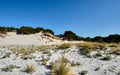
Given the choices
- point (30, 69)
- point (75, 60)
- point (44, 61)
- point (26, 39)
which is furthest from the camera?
point (26, 39)

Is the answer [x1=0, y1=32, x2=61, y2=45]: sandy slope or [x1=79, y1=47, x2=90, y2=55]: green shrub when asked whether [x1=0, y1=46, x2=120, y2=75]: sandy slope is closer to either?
[x1=79, y1=47, x2=90, y2=55]: green shrub

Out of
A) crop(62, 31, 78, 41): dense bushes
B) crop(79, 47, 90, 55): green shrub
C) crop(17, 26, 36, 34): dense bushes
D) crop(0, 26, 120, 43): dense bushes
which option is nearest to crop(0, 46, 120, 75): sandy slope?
crop(79, 47, 90, 55): green shrub

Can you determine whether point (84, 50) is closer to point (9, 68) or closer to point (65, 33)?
point (9, 68)

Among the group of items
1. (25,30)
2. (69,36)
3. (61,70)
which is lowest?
(61,70)

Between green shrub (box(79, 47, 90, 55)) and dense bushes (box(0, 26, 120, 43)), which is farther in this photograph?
dense bushes (box(0, 26, 120, 43))

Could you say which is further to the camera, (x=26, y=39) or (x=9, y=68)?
(x=26, y=39)

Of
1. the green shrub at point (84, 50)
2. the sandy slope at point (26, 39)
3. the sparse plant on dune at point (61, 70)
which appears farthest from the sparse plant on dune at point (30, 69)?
the sandy slope at point (26, 39)

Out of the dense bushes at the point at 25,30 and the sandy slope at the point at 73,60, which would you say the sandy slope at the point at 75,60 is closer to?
the sandy slope at the point at 73,60

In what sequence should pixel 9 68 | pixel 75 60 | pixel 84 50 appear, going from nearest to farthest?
pixel 9 68
pixel 75 60
pixel 84 50

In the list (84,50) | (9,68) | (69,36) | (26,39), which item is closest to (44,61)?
(9,68)

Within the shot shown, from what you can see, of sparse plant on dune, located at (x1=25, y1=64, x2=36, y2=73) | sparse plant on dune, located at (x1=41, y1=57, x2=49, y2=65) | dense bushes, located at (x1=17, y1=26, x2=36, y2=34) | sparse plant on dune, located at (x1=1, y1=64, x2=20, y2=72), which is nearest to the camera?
sparse plant on dune, located at (x1=25, y1=64, x2=36, y2=73)

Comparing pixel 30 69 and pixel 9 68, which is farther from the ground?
pixel 9 68

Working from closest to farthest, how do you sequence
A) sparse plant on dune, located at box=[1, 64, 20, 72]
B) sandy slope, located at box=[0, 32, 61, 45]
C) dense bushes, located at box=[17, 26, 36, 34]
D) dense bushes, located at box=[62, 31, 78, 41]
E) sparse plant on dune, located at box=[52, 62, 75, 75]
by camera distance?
sparse plant on dune, located at box=[52, 62, 75, 75] < sparse plant on dune, located at box=[1, 64, 20, 72] < sandy slope, located at box=[0, 32, 61, 45] < dense bushes, located at box=[17, 26, 36, 34] < dense bushes, located at box=[62, 31, 78, 41]

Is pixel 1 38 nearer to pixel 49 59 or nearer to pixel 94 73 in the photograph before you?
pixel 49 59
